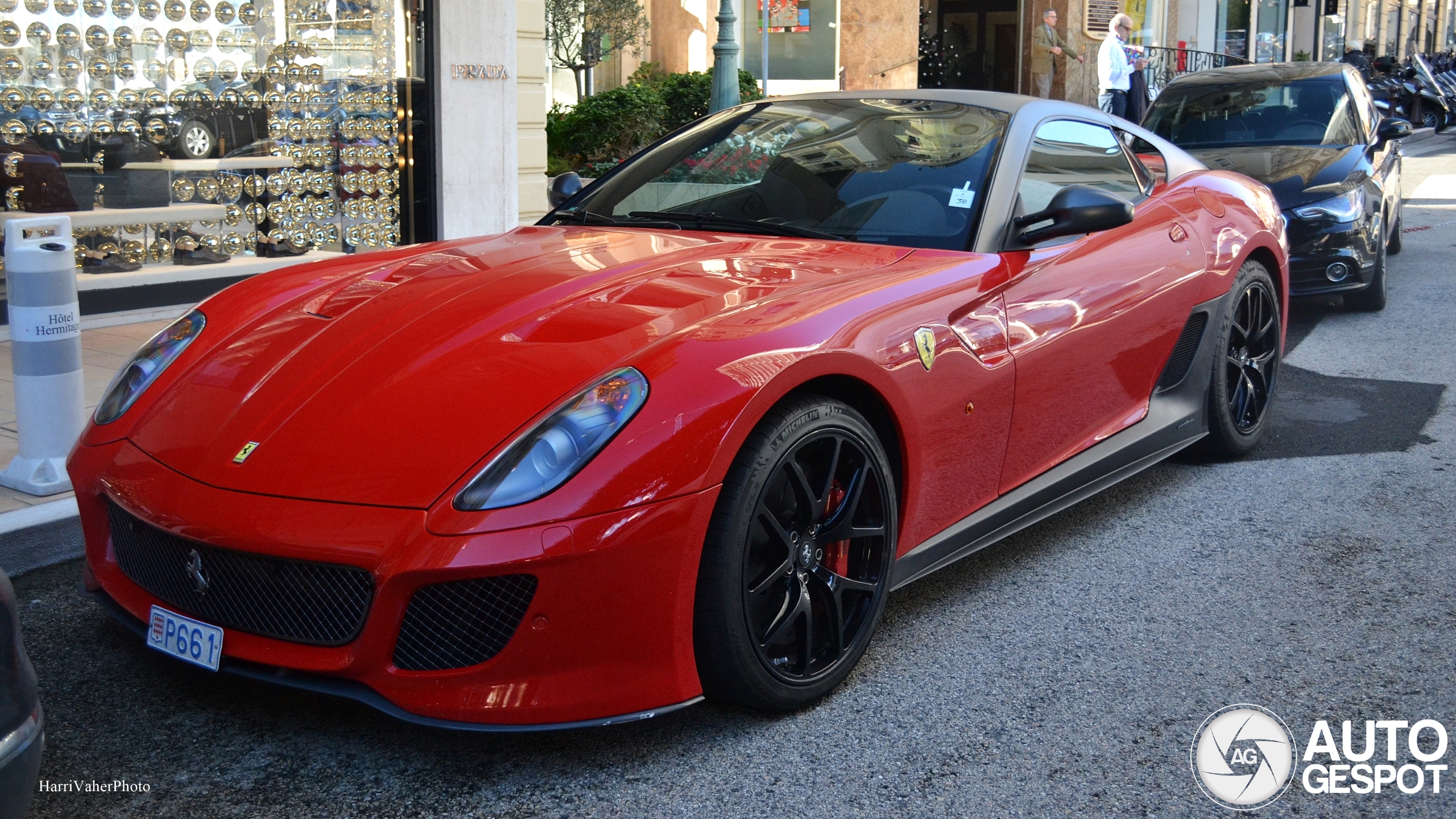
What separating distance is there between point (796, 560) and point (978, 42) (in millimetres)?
25716

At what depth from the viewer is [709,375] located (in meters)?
2.71

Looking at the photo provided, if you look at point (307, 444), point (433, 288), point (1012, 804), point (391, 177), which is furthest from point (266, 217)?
point (1012, 804)

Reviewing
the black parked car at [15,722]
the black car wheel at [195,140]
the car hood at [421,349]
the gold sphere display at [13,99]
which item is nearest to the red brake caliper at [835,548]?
the car hood at [421,349]

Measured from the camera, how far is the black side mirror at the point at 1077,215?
3.64m

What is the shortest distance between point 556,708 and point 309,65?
783cm

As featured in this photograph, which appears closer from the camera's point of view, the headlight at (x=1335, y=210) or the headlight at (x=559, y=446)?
the headlight at (x=559, y=446)

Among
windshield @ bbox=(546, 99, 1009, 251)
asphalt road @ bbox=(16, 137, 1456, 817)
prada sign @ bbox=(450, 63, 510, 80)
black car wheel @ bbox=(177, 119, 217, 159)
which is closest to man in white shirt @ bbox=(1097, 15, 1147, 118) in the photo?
prada sign @ bbox=(450, 63, 510, 80)

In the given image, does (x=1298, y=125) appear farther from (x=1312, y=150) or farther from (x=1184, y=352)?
(x=1184, y=352)

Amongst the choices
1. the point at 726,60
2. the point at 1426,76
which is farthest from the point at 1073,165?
the point at 1426,76

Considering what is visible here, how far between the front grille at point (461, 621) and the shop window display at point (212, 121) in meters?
6.44

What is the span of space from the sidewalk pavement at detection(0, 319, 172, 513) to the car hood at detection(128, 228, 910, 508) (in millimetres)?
1357

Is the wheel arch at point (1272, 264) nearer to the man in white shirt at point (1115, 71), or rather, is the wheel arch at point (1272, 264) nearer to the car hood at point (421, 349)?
the car hood at point (421, 349)

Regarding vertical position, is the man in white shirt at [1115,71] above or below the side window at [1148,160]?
above

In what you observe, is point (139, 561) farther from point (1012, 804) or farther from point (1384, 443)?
point (1384, 443)
